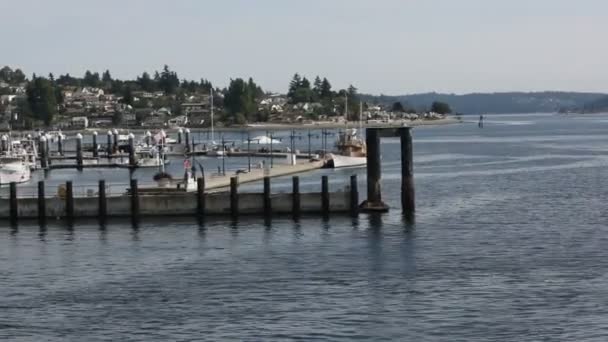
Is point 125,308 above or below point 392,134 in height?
below

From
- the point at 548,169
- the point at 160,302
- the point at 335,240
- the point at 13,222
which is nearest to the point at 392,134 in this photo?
the point at 335,240

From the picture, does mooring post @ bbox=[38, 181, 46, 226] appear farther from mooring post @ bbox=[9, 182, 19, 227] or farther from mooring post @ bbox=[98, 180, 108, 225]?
mooring post @ bbox=[98, 180, 108, 225]

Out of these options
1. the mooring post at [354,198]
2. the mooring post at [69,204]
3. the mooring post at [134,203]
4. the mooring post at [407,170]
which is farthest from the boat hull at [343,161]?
the mooring post at [69,204]

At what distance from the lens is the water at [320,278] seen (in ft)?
131

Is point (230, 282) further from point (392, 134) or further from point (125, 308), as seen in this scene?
point (392, 134)

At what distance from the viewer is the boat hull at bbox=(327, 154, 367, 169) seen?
124062 millimetres

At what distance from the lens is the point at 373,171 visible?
66.1 meters

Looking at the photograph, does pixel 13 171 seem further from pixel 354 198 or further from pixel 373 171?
pixel 373 171

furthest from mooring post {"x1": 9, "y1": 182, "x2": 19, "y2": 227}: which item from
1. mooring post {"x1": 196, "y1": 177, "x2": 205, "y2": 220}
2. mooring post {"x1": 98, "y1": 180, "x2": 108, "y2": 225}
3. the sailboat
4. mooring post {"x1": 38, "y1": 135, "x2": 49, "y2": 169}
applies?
mooring post {"x1": 38, "y1": 135, "x2": 49, "y2": 169}

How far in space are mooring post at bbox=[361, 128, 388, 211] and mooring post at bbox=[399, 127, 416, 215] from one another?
1200mm

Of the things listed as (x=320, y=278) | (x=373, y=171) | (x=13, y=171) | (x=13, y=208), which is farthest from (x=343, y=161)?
(x=320, y=278)

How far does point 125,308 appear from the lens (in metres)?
43.2

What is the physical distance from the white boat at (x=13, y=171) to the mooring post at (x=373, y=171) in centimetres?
4711

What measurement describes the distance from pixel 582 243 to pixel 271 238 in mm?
14647
